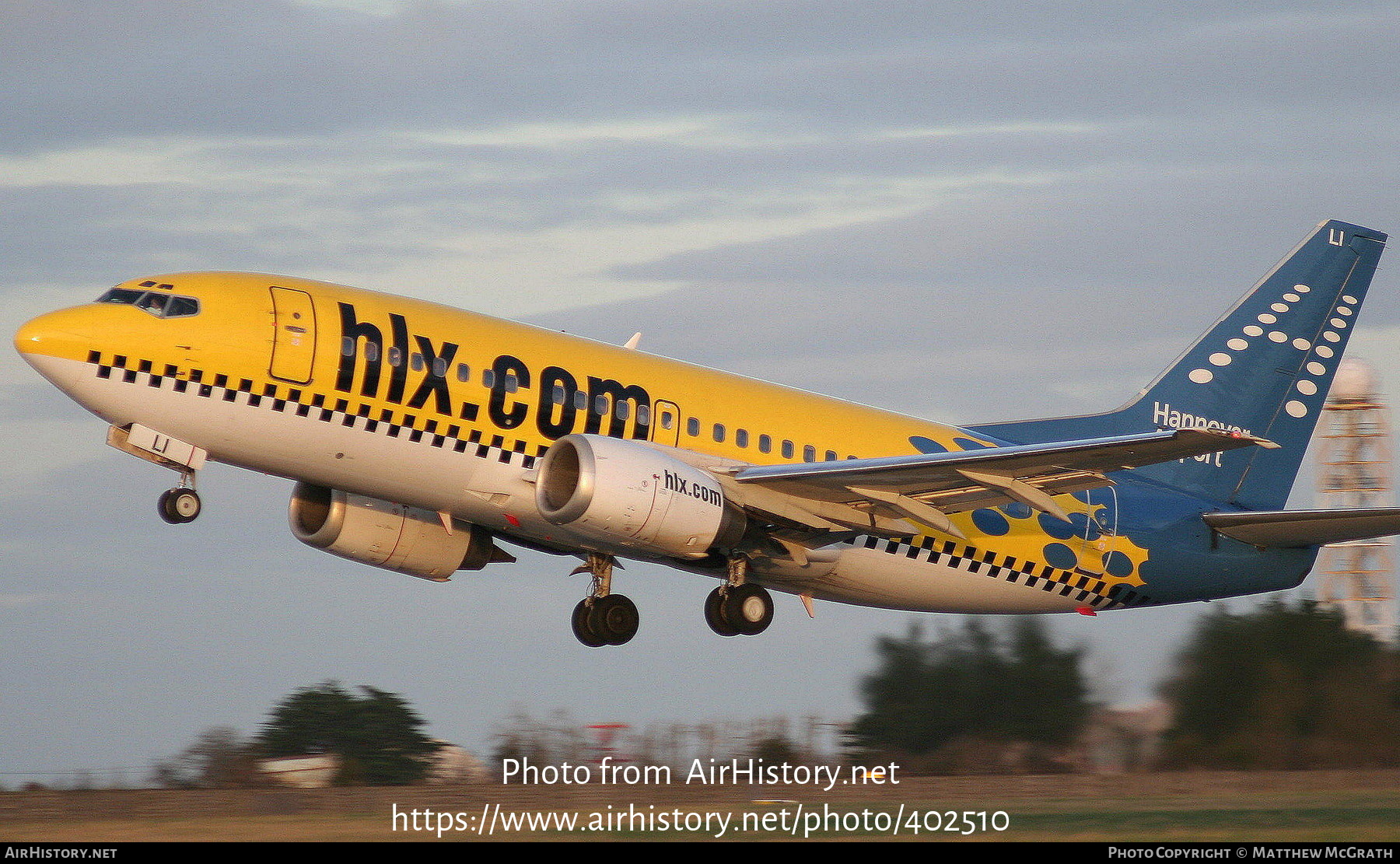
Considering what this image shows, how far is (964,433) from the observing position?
31484 mm

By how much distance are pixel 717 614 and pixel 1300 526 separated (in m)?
10.7

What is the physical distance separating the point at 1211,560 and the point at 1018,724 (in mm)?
5185

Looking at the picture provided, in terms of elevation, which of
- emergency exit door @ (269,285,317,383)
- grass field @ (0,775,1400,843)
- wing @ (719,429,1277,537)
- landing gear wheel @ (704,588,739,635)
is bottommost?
grass field @ (0,775,1400,843)

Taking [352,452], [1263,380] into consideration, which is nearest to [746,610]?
[352,452]

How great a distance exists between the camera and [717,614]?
28.1m

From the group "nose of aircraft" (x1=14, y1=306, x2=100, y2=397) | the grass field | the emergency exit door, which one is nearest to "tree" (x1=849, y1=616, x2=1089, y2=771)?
the grass field

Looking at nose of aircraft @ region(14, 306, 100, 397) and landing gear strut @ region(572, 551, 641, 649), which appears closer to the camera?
nose of aircraft @ region(14, 306, 100, 397)

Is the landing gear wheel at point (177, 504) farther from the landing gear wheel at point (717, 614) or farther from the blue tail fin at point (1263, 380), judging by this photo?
the blue tail fin at point (1263, 380)

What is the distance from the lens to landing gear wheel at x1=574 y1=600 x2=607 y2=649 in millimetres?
29578

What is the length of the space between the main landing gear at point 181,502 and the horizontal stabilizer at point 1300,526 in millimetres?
17746

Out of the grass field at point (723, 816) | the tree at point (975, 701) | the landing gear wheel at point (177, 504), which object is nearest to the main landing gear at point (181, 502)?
the landing gear wheel at point (177, 504)

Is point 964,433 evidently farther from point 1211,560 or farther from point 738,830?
point 738,830

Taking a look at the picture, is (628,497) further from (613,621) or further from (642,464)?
(613,621)

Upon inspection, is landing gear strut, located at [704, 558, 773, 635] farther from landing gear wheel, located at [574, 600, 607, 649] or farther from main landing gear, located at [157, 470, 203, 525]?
main landing gear, located at [157, 470, 203, 525]
